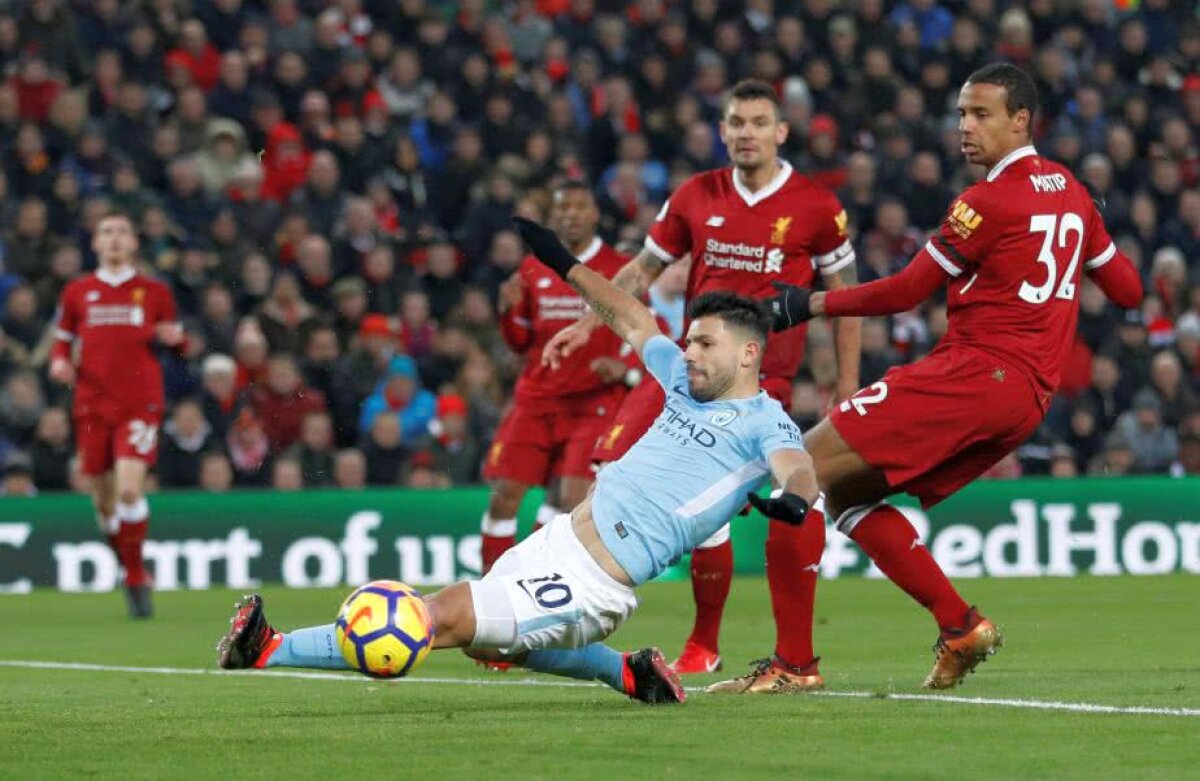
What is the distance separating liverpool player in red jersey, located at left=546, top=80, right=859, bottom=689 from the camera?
9.91m

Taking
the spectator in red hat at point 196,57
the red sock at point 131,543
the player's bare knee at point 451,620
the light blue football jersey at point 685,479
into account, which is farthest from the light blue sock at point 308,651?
the spectator in red hat at point 196,57

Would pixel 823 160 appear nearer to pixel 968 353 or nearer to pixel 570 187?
pixel 570 187

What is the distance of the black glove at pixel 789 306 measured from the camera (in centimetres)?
813

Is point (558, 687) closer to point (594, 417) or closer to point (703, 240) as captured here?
point (703, 240)

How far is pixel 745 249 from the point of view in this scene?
995 cm

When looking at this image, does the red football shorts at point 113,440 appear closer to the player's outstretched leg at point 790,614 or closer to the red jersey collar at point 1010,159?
the player's outstretched leg at point 790,614

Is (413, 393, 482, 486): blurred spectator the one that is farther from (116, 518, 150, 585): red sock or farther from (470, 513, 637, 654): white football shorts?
(470, 513, 637, 654): white football shorts

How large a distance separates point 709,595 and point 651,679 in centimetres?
194

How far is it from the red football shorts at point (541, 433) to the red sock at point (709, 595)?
2.32 m

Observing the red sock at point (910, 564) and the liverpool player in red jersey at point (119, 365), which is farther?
the liverpool player in red jersey at point (119, 365)

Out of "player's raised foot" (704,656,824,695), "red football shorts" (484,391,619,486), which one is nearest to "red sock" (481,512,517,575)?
"red football shorts" (484,391,619,486)

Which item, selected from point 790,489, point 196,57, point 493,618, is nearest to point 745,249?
point 790,489

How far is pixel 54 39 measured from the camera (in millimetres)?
19172

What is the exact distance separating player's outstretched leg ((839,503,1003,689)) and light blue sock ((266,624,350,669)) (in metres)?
2.22
